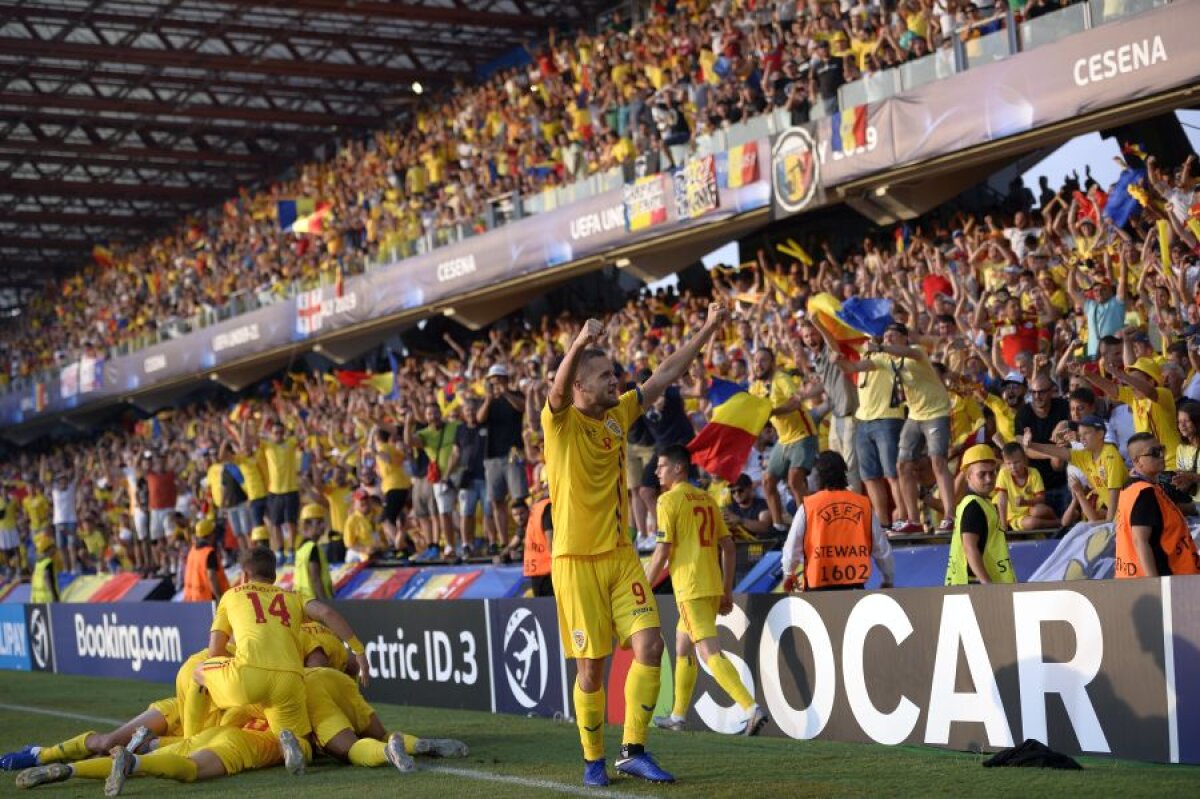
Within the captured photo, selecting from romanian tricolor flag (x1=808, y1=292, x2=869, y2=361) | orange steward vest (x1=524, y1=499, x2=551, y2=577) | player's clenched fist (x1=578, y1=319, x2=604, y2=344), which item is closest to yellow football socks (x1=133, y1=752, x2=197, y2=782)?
player's clenched fist (x1=578, y1=319, x2=604, y2=344)

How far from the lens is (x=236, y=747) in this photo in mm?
9062

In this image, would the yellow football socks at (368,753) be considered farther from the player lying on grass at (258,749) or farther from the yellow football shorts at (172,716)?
the yellow football shorts at (172,716)

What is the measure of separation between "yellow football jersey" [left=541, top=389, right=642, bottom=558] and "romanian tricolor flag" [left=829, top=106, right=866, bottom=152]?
12113 mm

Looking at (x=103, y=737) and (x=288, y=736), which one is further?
(x=103, y=737)

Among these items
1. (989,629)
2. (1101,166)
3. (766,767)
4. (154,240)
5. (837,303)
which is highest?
(154,240)

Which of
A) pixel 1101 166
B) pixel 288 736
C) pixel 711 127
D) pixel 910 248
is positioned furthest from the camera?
pixel 711 127

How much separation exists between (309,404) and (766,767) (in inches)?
1052

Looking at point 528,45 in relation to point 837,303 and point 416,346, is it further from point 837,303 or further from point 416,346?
point 837,303

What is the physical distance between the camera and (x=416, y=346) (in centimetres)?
3347

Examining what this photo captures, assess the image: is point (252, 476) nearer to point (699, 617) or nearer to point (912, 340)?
point (912, 340)

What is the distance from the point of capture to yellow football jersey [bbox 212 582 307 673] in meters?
9.12

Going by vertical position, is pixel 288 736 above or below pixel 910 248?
below

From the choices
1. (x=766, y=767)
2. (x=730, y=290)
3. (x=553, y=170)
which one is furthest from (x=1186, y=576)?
(x=553, y=170)

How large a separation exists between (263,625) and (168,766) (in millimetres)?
1001
